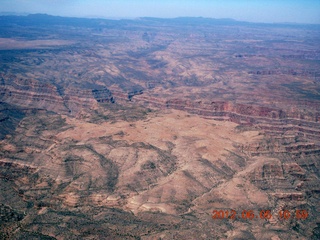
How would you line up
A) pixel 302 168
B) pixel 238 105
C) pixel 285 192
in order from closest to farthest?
pixel 285 192
pixel 302 168
pixel 238 105

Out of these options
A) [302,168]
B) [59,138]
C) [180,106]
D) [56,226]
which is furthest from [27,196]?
[180,106]

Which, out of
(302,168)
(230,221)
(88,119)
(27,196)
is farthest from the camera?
(88,119)

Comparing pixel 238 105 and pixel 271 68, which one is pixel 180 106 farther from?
pixel 271 68
